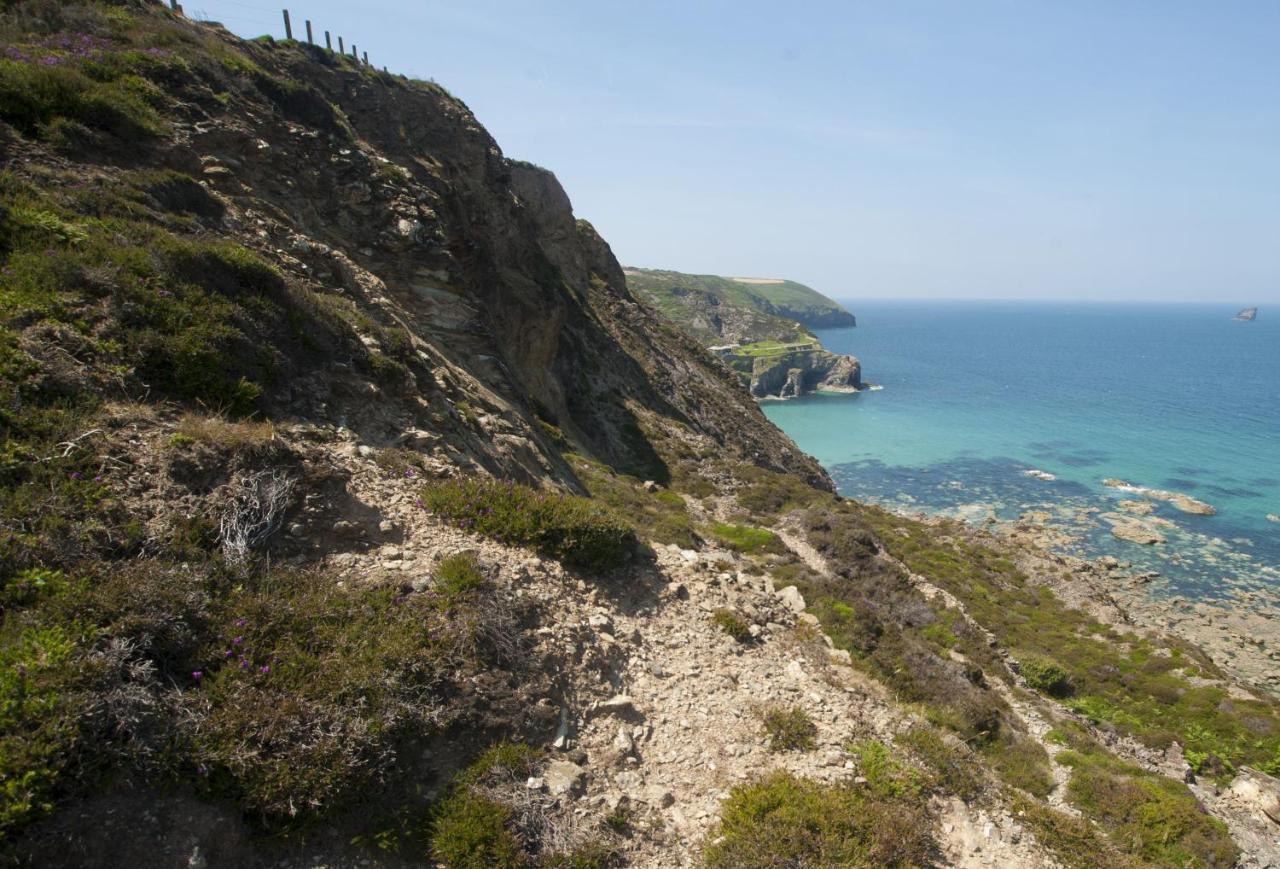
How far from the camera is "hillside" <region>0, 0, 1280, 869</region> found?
18.1 feet

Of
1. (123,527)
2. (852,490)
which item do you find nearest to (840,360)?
(852,490)

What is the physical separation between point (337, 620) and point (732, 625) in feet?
21.7

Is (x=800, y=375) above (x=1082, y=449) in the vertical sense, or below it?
above

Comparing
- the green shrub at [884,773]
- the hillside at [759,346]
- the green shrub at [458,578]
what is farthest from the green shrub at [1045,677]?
the hillside at [759,346]

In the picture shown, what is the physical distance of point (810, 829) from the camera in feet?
22.3

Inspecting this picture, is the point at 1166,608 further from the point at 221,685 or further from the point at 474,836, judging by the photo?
the point at 221,685

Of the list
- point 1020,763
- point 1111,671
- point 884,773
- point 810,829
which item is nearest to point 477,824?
point 810,829

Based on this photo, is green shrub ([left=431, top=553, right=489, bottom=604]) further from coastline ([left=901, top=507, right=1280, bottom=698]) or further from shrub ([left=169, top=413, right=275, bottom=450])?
coastline ([left=901, top=507, right=1280, bottom=698])

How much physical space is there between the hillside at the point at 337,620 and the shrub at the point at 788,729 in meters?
0.06

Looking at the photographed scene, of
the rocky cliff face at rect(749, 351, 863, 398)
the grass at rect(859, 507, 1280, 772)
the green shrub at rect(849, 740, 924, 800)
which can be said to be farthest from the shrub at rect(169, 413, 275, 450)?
the rocky cliff face at rect(749, 351, 863, 398)

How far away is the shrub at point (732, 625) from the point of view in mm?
10781

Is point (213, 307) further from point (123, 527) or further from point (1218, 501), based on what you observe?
point (1218, 501)

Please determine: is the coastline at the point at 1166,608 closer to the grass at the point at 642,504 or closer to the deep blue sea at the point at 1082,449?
the deep blue sea at the point at 1082,449

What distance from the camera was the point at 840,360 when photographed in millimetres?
129875
